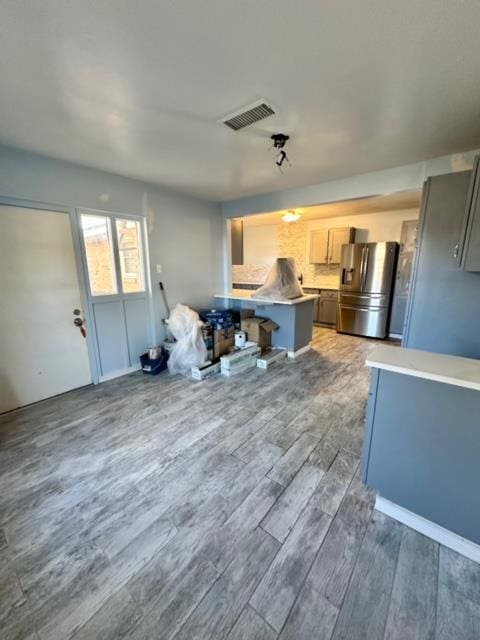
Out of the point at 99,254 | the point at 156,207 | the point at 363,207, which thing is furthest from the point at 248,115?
the point at 363,207

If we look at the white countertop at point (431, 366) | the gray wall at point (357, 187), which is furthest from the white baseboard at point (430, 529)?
the gray wall at point (357, 187)

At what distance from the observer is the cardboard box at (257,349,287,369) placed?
3.77 m

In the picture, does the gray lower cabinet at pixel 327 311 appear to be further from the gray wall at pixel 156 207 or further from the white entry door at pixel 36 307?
the white entry door at pixel 36 307

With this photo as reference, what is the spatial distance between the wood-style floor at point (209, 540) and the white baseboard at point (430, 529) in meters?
0.04

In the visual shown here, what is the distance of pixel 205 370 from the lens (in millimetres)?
3459

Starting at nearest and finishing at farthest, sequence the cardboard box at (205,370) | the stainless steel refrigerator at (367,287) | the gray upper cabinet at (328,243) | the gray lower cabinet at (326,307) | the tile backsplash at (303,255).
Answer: the cardboard box at (205,370), the stainless steel refrigerator at (367,287), the gray upper cabinet at (328,243), the gray lower cabinet at (326,307), the tile backsplash at (303,255)

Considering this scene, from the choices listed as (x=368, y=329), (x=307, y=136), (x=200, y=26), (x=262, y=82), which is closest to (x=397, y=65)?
(x=262, y=82)

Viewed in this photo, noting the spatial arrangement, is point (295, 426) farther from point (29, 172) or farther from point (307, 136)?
point (29, 172)

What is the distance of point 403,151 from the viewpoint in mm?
2613

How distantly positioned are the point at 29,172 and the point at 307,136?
268cm

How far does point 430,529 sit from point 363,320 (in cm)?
426

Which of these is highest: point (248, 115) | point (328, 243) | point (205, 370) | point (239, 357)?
point (248, 115)

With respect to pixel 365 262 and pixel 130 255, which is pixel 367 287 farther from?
pixel 130 255

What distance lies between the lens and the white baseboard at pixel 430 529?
4.42ft
